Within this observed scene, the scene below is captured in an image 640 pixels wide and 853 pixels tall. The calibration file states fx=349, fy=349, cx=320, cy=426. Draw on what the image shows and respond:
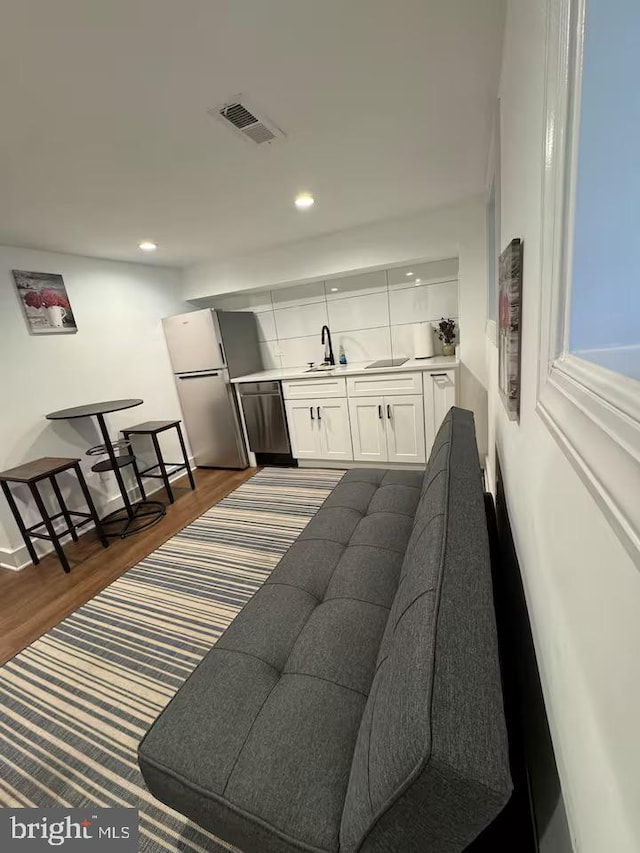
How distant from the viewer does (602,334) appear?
16.7 inches

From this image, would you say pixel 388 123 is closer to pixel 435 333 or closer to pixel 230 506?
pixel 435 333

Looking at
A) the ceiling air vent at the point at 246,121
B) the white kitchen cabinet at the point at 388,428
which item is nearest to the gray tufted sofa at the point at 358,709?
the ceiling air vent at the point at 246,121

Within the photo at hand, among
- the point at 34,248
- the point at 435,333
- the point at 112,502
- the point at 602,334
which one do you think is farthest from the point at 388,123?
the point at 112,502

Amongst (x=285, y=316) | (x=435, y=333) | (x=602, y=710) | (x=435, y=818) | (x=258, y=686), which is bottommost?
(x=258, y=686)

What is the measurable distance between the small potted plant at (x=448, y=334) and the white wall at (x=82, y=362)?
2.93 meters

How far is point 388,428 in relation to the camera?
10.6 feet

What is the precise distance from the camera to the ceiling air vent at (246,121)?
54.5 inches

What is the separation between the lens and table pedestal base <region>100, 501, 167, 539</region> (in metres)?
2.88

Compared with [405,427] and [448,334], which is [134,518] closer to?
[405,427]

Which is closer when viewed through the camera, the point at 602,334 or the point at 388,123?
the point at 602,334

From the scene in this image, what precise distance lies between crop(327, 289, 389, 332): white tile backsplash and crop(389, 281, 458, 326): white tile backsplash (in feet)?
0.30

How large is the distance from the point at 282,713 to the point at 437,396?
2.58m

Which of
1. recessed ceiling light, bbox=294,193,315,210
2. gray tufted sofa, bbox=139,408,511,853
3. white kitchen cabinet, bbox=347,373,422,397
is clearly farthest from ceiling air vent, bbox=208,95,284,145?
white kitchen cabinet, bbox=347,373,422,397

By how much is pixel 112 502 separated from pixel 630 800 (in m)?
3.68
